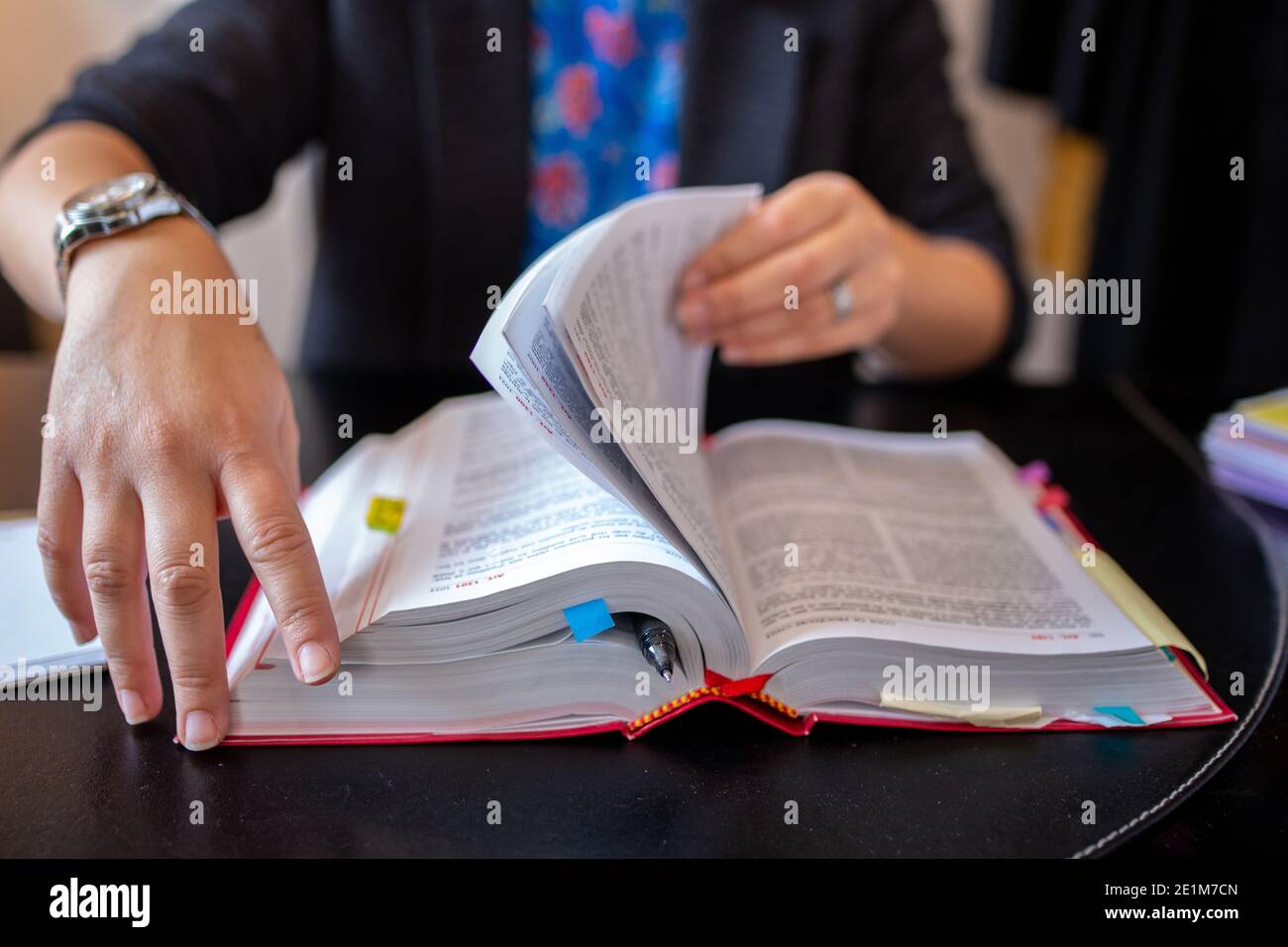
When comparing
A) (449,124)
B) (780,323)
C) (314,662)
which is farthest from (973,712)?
(449,124)

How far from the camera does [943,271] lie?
0.96 metres

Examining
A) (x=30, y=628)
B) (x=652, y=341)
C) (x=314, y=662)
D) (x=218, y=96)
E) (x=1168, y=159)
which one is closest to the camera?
(x=314, y=662)

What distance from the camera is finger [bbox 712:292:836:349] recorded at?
2.54 ft

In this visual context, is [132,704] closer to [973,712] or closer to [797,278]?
[973,712]

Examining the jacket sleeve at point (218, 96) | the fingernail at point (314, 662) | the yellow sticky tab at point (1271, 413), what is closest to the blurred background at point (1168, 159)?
the yellow sticky tab at point (1271, 413)

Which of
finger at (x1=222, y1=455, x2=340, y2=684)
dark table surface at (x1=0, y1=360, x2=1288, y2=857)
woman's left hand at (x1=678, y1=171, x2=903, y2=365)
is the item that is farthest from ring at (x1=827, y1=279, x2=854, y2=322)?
finger at (x1=222, y1=455, x2=340, y2=684)

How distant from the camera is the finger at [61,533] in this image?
1.52 ft

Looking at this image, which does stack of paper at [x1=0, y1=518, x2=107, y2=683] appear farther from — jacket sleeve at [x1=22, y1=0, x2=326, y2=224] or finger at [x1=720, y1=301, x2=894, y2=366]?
finger at [x1=720, y1=301, x2=894, y2=366]

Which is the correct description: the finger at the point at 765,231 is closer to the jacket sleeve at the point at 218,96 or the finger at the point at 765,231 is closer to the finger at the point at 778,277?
the finger at the point at 778,277

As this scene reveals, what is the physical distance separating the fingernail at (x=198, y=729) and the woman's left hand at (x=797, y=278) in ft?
1.43

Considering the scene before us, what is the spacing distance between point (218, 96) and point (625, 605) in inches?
27.9

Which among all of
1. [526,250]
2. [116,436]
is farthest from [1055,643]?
[526,250]

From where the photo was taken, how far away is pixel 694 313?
28.8 inches
